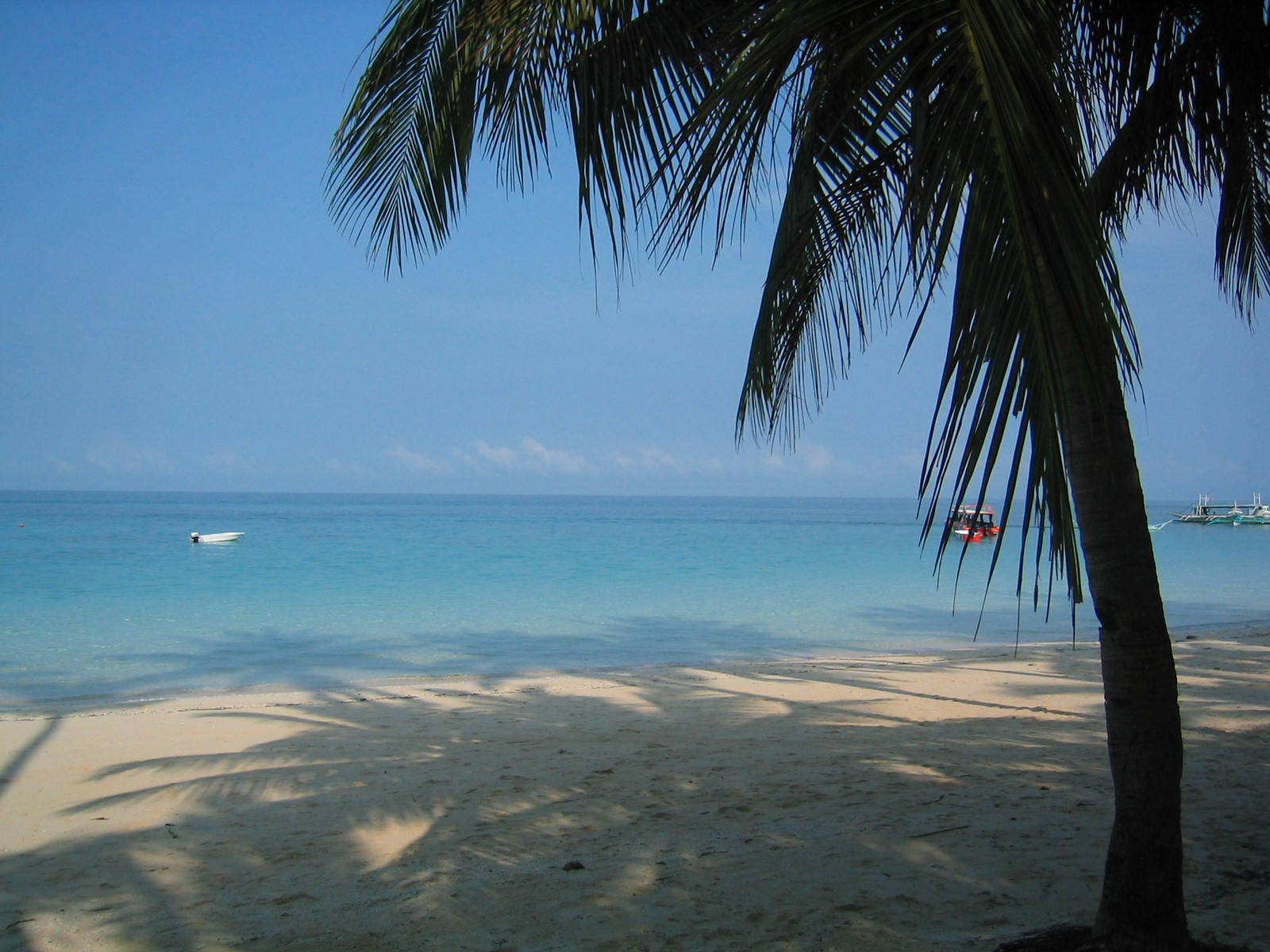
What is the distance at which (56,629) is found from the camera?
42.7 feet

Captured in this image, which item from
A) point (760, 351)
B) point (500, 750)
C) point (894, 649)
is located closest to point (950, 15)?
point (760, 351)

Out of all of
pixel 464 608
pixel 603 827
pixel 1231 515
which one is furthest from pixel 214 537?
pixel 1231 515

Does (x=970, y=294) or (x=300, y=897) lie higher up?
(x=970, y=294)

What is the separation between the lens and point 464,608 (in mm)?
16203

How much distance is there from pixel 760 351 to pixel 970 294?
6.32 feet

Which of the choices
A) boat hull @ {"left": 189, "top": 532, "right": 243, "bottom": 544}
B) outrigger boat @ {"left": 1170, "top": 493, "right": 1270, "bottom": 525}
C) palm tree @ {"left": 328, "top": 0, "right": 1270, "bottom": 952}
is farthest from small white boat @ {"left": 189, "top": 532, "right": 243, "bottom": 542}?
outrigger boat @ {"left": 1170, "top": 493, "right": 1270, "bottom": 525}

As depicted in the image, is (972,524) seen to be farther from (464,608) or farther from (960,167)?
(464,608)

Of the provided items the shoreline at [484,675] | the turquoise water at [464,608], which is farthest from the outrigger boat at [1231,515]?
the shoreline at [484,675]

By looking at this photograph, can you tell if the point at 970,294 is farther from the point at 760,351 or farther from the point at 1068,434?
the point at 760,351

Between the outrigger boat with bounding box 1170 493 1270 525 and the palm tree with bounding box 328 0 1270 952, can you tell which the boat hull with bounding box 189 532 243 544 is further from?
the outrigger boat with bounding box 1170 493 1270 525

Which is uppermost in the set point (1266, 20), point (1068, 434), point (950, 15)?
point (1266, 20)

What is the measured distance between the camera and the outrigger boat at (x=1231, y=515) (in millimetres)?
51594

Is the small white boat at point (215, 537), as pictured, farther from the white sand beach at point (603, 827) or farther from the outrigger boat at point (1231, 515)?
the outrigger boat at point (1231, 515)

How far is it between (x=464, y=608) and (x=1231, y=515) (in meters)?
50.7
